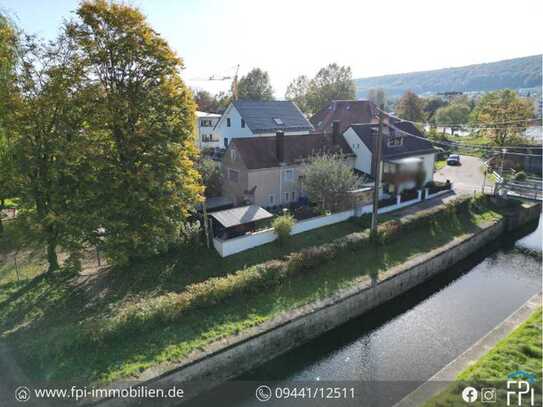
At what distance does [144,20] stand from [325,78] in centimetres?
6159

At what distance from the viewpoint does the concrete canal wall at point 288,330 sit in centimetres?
1192

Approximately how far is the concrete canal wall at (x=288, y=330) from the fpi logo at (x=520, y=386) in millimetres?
7254

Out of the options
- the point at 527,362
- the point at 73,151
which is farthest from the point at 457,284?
the point at 73,151

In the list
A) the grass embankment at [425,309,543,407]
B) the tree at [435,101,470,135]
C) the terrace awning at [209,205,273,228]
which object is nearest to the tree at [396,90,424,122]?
the tree at [435,101,470,135]

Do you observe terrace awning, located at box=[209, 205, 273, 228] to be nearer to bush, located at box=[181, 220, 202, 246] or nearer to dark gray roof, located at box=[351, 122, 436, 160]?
bush, located at box=[181, 220, 202, 246]

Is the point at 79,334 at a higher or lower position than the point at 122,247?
lower

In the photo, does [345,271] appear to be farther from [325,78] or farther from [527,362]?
[325,78]

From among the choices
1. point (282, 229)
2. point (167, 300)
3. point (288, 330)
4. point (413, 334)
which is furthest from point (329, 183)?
point (167, 300)

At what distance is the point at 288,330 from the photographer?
1445 centimetres

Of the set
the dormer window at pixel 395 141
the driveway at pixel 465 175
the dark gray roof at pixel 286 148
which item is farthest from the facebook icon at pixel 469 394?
the driveway at pixel 465 175

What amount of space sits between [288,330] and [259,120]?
26717 mm

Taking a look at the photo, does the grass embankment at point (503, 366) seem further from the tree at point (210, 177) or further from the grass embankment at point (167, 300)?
the tree at point (210, 177)

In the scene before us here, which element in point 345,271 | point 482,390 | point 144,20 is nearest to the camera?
point 482,390

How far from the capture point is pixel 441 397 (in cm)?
982
